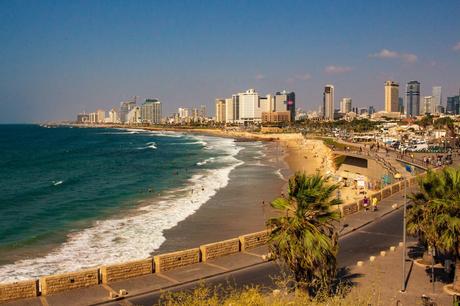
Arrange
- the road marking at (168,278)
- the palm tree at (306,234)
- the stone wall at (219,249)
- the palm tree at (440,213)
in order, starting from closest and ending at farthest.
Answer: the palm tree at (306,234) → the palm tree at (440,213) → the road marking at (168,278) → the stone wall at (219,249)

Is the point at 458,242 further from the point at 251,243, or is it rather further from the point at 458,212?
the point at 251,243

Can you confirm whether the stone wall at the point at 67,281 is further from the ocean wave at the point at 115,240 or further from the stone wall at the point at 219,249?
the ocean wave at the point at 115,240

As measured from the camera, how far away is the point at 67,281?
16.3 m

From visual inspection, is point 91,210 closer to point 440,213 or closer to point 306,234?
point 306,234

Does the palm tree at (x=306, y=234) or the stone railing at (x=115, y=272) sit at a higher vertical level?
the palm tree at (x=306, y=234)

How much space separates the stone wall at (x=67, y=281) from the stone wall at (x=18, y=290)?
293mm

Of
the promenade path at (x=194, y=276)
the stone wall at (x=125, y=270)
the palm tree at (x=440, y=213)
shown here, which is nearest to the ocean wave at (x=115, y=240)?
the stone wall at (x=125, y=270)

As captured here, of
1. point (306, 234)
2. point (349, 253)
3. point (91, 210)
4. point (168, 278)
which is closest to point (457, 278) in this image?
point (349, 253)

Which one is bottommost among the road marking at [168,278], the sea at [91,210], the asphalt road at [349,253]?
the sea at [91,210]

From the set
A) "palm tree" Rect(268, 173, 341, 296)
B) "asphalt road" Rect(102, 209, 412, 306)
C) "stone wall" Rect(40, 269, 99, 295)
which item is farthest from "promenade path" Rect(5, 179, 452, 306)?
"palm tree" Rect(268, 173, 341, 296)

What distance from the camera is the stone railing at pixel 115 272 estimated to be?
15477mm

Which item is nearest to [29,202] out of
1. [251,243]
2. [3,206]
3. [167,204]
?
[3,206]

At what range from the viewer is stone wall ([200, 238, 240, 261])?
1973 cm

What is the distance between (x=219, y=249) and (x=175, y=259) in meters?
2.30
